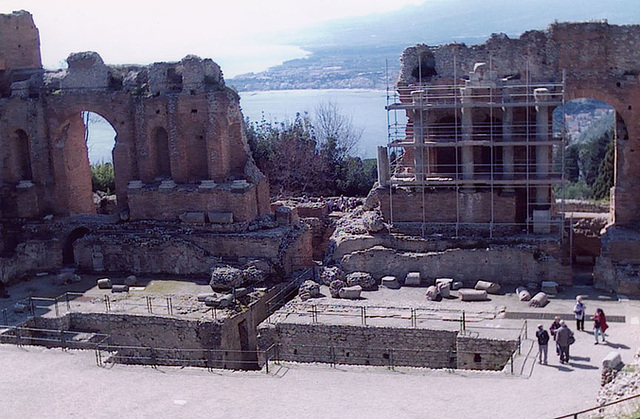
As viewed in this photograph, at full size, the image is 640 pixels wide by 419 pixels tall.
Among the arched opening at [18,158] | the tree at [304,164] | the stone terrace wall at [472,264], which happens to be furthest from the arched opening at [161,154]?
the tree at [304,164]

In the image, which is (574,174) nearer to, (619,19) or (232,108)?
(232,108)

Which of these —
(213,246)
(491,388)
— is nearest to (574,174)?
(213,246)

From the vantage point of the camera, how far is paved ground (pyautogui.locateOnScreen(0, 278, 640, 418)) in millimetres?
15078

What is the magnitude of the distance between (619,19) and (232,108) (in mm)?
91539

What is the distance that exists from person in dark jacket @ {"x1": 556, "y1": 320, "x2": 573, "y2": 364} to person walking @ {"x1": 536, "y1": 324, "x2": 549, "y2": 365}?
231 mm

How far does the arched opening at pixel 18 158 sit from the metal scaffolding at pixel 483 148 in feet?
40.3

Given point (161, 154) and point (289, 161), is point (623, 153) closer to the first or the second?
point (161, 154)

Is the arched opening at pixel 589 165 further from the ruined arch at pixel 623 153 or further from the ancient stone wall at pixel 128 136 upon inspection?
the ancient stone wall at pixel 128 136

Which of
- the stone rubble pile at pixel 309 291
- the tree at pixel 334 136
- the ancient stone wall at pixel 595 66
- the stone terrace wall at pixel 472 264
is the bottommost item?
the stone rubble pile at pixel 309 291

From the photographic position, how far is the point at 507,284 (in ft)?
71.1

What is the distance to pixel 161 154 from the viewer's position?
26766 millimetres

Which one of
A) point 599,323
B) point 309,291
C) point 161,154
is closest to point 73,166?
point 161,154

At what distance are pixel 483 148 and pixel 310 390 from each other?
10.5 meters

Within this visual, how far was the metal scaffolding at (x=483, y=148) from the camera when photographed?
22.2 meters
